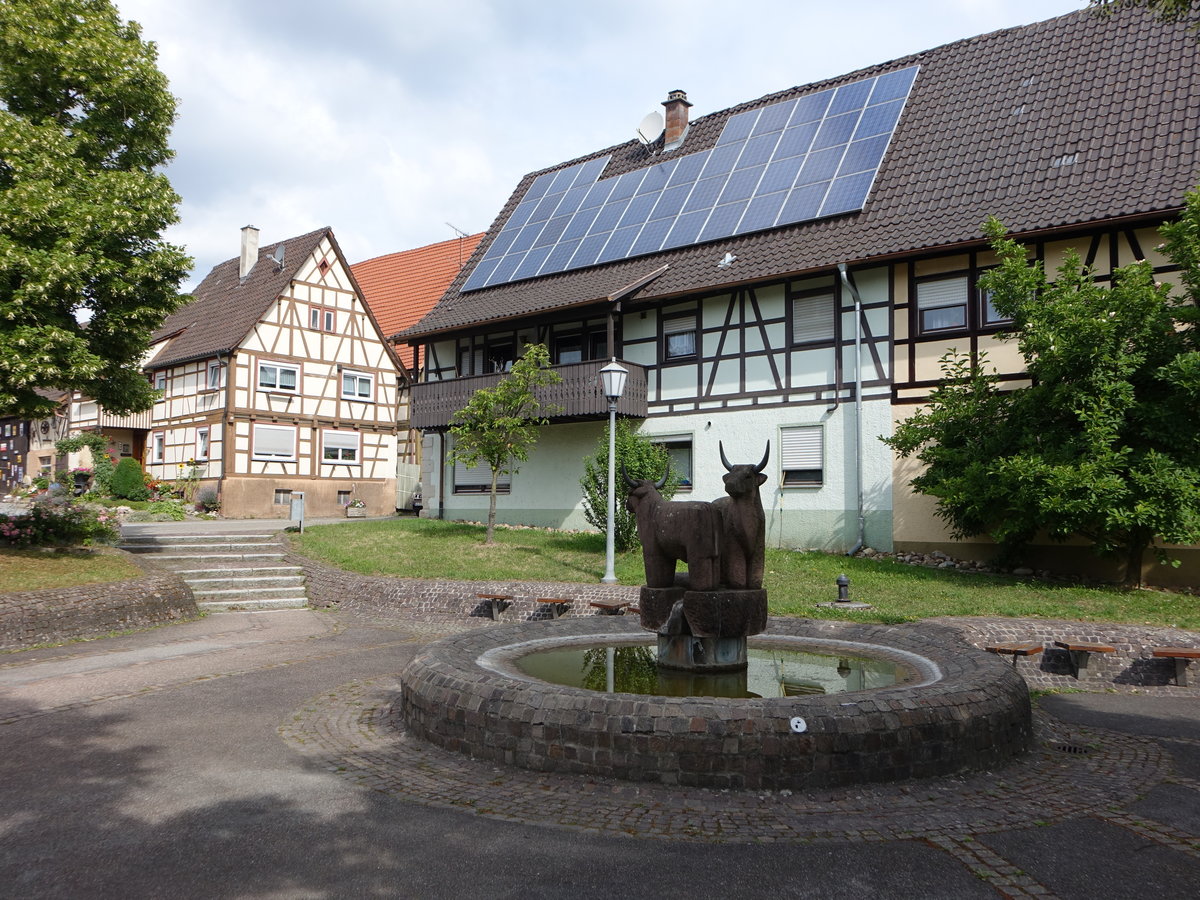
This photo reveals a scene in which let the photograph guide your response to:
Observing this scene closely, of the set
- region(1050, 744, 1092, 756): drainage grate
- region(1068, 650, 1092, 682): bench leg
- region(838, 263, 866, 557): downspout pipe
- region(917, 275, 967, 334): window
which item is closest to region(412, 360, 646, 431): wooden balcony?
region(838, 263, 866, 557): downspout pipe

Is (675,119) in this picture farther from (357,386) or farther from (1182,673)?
(1182,673)

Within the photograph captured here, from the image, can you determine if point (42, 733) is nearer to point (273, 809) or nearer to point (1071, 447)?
point (273, 809)

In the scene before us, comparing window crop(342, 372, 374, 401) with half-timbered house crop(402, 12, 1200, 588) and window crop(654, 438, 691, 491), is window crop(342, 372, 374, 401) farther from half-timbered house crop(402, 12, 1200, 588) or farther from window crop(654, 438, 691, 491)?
window crop(654, 438, 691, 491)

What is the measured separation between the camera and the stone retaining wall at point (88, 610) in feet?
35.8

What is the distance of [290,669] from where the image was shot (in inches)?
375

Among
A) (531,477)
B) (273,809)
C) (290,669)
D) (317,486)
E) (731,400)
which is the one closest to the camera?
(273,809)

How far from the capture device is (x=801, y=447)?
19219 millimetres

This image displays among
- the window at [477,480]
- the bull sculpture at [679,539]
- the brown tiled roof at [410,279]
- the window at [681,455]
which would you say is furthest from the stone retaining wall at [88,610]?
the brown tiled roof at [410,279]

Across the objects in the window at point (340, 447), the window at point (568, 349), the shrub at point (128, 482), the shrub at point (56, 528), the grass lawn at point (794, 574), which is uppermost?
the window at point (568, 349)

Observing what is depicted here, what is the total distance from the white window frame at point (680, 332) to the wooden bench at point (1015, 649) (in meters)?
12.1

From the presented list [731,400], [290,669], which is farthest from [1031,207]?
[290,669]

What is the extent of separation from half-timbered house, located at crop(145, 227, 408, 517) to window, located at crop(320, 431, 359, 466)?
4cm

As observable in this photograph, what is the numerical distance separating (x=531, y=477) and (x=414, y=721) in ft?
57.7

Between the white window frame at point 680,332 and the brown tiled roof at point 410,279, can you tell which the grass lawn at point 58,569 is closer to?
the white window frame at point 680,332
